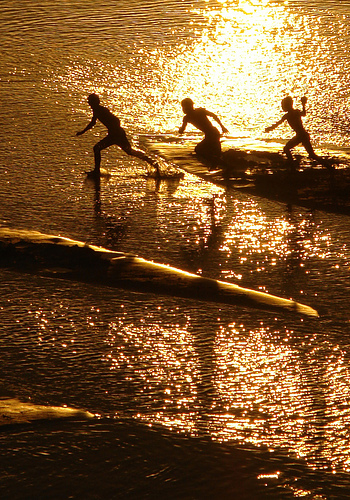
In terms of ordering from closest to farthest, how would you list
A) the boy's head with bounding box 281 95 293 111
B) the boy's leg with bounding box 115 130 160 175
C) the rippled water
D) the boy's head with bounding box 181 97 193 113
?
the rippled water < the boy's leg with bounding box 115 130 160 175 < the boy's head with bounding box 281 95 293 111 < the boy's head with bounding box 181 97 193 113

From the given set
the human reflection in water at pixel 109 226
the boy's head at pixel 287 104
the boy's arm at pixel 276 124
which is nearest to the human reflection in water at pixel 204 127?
the boy's arm at pixel 276 124

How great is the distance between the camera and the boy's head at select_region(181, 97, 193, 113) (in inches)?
522

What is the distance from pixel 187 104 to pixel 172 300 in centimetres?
503

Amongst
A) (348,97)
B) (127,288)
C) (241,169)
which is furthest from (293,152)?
(127,288)

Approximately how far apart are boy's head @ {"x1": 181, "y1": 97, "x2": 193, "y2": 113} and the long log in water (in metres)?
3.81

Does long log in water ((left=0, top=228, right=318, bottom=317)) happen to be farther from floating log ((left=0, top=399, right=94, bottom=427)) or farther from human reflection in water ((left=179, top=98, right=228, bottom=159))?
human reflection in water ((left=179, top=98, right=228, bottom=159))

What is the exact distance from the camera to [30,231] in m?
10.4

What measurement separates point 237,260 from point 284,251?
1.97 ft

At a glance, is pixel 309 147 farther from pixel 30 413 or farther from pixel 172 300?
pixel 30 413

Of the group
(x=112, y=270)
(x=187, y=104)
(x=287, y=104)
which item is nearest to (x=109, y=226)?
(x=112, y=270)

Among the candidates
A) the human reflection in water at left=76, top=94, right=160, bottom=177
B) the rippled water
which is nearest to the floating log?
the rippled water

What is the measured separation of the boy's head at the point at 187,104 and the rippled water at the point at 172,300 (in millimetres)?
819

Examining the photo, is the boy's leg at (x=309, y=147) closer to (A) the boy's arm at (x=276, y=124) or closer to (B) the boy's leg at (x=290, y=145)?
(B) the boy's leg at (x=290, y=145)

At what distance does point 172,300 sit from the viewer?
894 centimetres
